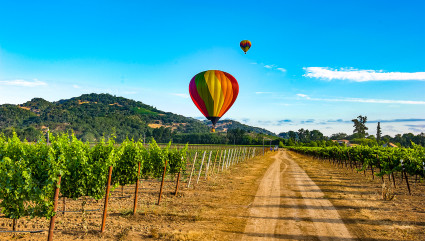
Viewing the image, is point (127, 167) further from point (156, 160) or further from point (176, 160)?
point (176, 160)

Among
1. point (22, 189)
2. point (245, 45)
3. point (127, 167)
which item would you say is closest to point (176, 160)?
point (127, 167)

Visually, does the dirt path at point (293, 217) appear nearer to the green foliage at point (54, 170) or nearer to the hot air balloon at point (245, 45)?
the green foliage at point (54, 170)

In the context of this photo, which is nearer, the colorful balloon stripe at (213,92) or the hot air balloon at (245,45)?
the colorful balloon stripe at (213,92)

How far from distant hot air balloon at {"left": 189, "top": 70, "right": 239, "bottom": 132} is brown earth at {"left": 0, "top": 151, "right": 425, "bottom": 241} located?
1983 cm

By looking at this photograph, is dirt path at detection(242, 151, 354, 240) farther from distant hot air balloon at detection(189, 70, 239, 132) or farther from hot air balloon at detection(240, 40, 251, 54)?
hot air balloon at detection(240, 40, 251, 54)

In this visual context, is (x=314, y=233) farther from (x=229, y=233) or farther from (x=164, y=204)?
(x=164, y=204)

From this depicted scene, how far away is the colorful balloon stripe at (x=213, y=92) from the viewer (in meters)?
34.9

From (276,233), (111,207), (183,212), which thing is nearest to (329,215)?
(276,233)

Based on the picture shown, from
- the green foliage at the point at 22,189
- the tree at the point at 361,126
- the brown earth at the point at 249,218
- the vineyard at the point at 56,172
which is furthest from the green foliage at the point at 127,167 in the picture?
the tree at the point at 361,126

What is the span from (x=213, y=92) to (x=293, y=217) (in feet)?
82.7

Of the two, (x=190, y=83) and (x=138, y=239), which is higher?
(x=190, y=83)

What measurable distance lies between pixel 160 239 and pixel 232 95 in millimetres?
29204

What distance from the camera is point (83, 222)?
9734mm

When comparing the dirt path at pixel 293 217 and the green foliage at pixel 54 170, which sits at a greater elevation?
the green foliage at pixel 54 170
